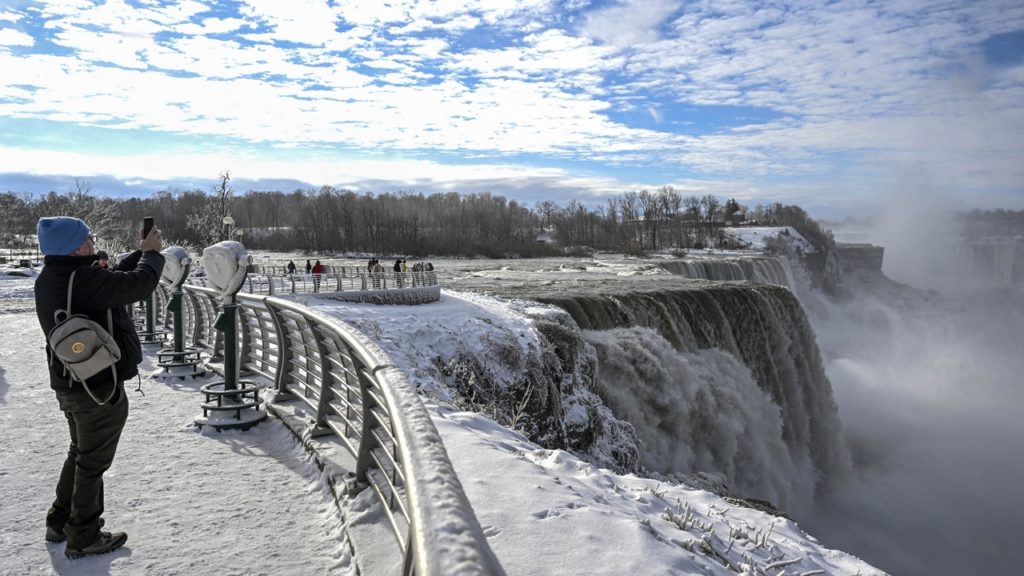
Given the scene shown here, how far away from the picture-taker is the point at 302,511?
4.45 meters

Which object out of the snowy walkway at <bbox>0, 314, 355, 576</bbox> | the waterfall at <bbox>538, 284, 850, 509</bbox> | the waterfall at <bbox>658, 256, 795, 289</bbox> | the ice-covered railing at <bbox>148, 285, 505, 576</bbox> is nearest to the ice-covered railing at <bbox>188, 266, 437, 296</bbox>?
the waterfall at <bbox>538, 284, 850, 509</bbox>

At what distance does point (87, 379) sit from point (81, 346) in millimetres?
269

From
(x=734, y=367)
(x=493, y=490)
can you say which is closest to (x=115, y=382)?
(x=493, y=490)

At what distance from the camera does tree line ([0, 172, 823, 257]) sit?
81.4m

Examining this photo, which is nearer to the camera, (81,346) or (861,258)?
(81,346)

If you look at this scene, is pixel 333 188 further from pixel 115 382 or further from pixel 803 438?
pixel 115 382

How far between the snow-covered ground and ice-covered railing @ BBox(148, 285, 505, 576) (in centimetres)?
46

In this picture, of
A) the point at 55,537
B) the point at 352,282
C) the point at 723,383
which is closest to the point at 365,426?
the point at 55,537

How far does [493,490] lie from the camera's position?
4301mm

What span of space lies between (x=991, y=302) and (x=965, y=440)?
3107 inches

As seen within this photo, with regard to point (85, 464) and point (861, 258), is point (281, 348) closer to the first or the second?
point (85, 464)

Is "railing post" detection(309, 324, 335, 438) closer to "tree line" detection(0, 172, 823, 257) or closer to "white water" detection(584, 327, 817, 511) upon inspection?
"white water" detection(584, 327, 817, 511)

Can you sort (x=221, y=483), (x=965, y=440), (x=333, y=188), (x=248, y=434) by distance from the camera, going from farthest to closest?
1. (x=333, y=188)
2. (x=965, y=440)
3. (x=248, y=434)
4. (x=221, y=483)

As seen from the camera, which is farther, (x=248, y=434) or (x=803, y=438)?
(x=803, y=438)
